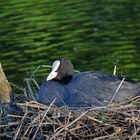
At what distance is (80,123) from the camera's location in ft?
29.9

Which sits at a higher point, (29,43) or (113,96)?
(113,96)

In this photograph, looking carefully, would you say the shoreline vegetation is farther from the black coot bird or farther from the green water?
the green water

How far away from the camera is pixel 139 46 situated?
19688 mm

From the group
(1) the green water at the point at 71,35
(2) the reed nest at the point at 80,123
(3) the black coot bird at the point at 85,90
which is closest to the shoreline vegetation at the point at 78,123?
(2) the reed nest at the point at 80,123

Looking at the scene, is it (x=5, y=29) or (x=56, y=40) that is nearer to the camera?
(x=56, y=40)

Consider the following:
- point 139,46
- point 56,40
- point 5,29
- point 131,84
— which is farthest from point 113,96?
point 5,29

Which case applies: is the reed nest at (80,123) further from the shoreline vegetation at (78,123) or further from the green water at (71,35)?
the green water at (71,35)

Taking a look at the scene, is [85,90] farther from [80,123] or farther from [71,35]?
[71,35]

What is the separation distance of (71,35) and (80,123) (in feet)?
42.0

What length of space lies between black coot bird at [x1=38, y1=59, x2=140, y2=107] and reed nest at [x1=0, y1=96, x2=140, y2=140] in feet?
1.59

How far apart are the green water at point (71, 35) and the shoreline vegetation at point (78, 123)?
6982 millimetres

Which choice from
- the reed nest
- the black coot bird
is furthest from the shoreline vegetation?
the black coot bird

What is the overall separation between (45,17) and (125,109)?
1562 cm

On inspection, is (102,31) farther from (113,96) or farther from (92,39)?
(113,96)
